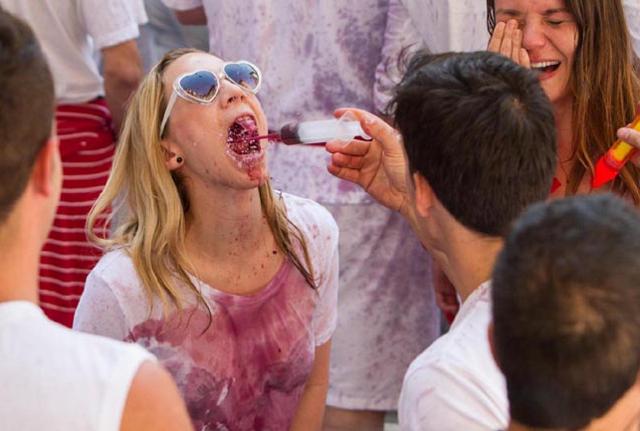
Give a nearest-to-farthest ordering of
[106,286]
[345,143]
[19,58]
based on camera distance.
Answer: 1. [19,58]
2. [106,286]
3. [345,143]

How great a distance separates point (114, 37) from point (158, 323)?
153 centimetres

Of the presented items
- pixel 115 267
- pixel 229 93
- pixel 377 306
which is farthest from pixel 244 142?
pixel 377 306

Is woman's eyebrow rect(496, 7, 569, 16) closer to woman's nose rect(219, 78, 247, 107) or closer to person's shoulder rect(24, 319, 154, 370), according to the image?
woman's nose rect(219, 78, 247, 107)

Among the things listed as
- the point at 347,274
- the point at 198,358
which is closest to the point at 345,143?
the point at 198,358

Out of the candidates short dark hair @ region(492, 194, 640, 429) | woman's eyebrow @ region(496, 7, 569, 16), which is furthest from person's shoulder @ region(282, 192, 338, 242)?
short dark hair @ region(492, 194, 640, 429)

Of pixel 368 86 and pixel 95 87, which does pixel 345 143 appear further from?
pixel 95 87

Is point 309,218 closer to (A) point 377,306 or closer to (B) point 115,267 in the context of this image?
(B) point 115,267

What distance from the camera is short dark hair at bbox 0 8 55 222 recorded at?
181cm

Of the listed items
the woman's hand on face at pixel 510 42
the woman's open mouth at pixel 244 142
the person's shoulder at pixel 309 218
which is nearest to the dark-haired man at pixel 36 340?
the woman's open mouth at pixel 244 142

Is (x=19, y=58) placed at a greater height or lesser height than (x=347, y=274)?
greater

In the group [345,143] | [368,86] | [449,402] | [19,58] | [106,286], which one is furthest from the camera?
[368,86]

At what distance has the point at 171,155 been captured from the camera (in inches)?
124

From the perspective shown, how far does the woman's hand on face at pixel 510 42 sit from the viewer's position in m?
3.32

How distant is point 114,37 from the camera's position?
4168 mm
